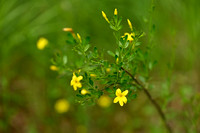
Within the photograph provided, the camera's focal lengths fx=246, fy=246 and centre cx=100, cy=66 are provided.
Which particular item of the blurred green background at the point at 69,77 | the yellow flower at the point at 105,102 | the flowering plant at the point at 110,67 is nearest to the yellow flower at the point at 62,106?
the blurred green background at the point at 69,77

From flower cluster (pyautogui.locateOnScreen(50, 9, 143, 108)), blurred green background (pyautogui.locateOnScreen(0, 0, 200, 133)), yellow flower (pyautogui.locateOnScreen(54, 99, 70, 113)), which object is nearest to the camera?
flower cluster (pyautogui.locateOnScreen(50, 9, 143, 108))

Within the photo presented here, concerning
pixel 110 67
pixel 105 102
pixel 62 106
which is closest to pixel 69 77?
pixel 62 106

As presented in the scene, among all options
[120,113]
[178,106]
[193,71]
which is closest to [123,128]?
[120,113]

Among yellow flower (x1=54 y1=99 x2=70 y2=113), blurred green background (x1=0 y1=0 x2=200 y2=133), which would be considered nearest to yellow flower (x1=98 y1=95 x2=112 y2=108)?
blurred green background (x1=0 y1=0 x2=200 y2=133)

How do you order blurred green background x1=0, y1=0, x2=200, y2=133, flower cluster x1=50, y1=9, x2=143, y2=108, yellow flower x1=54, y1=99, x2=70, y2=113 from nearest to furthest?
flower cluster x1=50, y1=9, x2=143, y2=108
blurred green background x1=0, y1=0, x2=200, y2=133
yellow flower x1=54, y1=99, x2=70, y2=113

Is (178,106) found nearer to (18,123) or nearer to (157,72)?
(157,72)

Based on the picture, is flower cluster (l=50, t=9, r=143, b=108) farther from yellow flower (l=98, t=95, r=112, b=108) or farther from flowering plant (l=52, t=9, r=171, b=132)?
yellow flower (l=98, t=95, r=112, b=108)

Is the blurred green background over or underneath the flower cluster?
over
